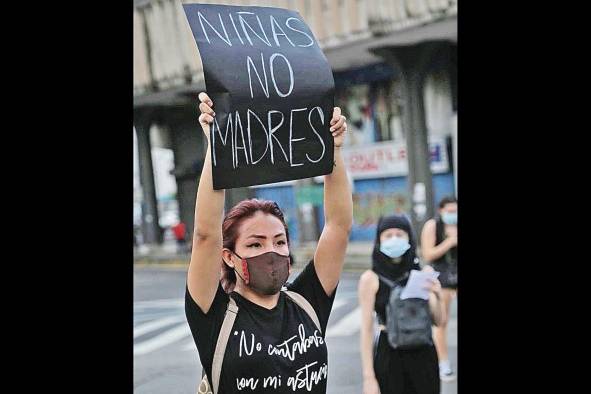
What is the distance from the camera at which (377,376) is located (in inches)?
98.7

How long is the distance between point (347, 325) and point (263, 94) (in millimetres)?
827

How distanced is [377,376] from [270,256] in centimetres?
66

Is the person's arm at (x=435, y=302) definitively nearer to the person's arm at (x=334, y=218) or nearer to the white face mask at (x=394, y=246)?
the white face mask at (x=394, y=246)

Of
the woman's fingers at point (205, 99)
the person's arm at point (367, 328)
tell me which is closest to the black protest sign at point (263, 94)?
the woman's fingers at point (205, 99)

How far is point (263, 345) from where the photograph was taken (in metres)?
2.16

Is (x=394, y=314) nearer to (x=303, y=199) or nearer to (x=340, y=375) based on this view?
(x=340, y=375)

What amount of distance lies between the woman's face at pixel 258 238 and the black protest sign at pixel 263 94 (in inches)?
4.7

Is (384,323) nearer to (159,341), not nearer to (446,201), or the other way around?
(446,201)

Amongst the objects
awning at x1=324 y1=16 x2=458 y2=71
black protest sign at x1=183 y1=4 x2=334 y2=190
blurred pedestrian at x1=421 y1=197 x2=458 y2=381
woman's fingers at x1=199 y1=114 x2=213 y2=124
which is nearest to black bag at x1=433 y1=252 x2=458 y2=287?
blurred pedestrian at x1=421 y1=197 x2=458 y2=381

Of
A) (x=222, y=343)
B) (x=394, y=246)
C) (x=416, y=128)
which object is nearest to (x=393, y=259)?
(x=394, y=246)

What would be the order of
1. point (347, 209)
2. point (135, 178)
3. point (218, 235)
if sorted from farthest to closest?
1. point (135, 178)
2. point (347, 209)
3. point (218, 235)

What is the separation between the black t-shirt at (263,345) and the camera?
2.15m

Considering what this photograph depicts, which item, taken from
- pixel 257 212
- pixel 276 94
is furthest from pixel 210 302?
pixel 276 94

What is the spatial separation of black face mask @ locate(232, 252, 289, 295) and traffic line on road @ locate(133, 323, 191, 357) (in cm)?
32
